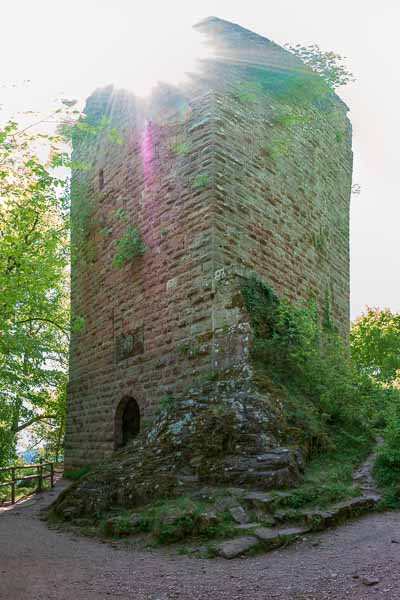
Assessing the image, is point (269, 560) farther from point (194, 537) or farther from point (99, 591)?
point (99, 591)

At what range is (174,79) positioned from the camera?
33.8 feet

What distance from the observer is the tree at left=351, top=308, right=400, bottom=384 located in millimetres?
25781

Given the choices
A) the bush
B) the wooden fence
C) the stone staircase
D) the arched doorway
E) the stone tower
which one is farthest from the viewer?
the bush

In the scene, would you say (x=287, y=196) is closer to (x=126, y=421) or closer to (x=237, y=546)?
(x=126, y=421)

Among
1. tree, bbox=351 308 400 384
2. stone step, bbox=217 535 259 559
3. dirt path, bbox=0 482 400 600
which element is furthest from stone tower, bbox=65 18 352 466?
tree, bbox=351 308 400 384

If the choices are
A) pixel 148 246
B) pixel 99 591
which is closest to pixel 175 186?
pixel 148 246

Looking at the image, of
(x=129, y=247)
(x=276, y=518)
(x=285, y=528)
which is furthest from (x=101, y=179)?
(x=285, y=528)

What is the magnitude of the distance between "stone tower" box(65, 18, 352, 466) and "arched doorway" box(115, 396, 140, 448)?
27mm

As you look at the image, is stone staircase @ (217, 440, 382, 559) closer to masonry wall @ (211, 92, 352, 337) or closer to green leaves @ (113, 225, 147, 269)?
masonry wall @ (211, 92, 352, 337)

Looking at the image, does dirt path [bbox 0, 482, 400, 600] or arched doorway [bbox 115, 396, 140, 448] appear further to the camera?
arched doorway [bbox 115, 396, 140, 448]

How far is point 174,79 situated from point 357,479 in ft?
25.1

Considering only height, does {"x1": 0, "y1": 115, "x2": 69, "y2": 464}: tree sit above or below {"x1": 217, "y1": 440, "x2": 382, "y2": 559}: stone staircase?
above

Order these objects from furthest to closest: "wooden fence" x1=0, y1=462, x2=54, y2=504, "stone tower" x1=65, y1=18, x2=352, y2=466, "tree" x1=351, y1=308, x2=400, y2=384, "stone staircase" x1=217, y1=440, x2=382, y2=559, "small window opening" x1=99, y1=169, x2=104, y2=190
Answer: "tree" x1=351, y1=308, x2=400, y2=384 < "small window opening" x1=99, y1=169, x2=104, y2=190 < "wooden fence" x1=0, y1=462, x2=54, y2=504 < "stone tower" x1=65, y1=18, x2=352, y2=466 < "stone staircase" x1=217, y1=440, x2=382, y2=559

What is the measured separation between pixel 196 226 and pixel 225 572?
5.77 m
